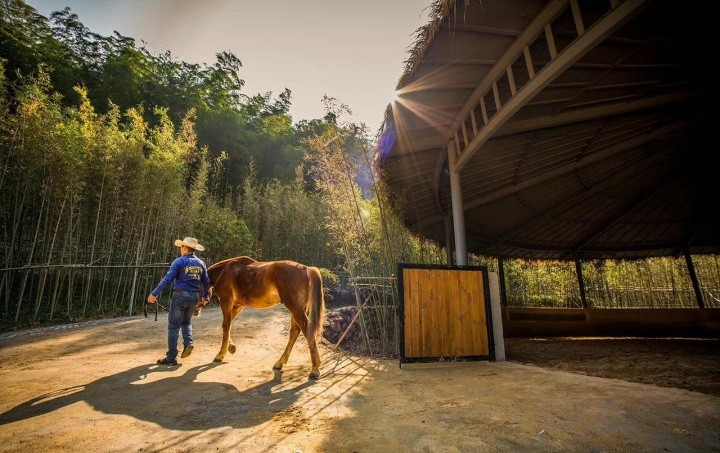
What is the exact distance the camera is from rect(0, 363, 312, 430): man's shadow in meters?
2.00

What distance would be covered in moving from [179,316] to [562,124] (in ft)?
18.9

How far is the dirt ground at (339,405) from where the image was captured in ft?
5.39

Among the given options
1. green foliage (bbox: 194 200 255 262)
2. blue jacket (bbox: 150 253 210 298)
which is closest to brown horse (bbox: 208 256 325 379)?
blue jacket (bbox: 150 253 210 298)

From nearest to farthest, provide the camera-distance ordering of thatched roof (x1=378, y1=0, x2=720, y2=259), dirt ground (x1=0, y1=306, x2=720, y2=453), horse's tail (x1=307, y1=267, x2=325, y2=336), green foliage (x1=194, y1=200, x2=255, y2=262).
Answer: dirt ground (x1=0, y1=306, x2=720, y2=453) < thatched roof (x1=378, y1=0, x2=720, y2=259) < horse's tail (x1=307, y1=267, x2=325, y2=336) < green foliage (x1=194, y1=200, x2=255, y2=262)

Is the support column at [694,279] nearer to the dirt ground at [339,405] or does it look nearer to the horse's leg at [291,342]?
the dirt ground at [339,405]

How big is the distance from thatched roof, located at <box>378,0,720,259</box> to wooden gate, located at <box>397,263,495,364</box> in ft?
6.04

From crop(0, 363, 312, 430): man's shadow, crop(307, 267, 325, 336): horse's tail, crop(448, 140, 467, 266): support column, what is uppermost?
crop(448, 140, 467, 266): support column

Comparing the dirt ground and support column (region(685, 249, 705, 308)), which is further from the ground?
support column (region(685, 249, 705, 308))

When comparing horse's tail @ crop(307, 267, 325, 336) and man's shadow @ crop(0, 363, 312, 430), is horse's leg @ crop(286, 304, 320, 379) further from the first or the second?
man's shadow @ crop(0, 363, 312, 430)

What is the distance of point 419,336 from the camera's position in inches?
152

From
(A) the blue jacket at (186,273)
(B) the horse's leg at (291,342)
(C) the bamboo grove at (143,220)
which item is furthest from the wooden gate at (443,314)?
(A) the blue jacket at (186,273)

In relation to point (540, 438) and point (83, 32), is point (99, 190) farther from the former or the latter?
point (83, 32)

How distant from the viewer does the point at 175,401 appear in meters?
2.34

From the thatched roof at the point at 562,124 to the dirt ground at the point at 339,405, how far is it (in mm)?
2826
